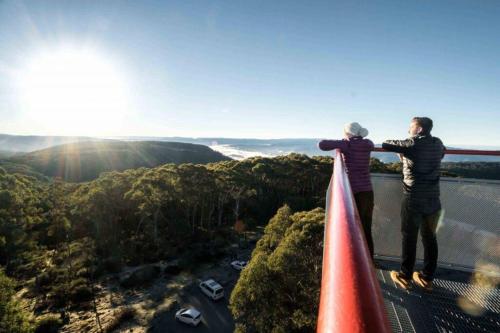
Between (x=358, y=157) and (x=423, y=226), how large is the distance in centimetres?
131

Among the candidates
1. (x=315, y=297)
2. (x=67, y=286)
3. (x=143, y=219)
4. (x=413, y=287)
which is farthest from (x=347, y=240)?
(x=143, y=219)

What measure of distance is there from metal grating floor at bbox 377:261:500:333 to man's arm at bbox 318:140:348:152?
2101 millimetres

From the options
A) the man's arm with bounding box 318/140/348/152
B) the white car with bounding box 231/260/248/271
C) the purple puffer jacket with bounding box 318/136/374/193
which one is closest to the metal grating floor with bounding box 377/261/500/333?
the purple puffer jacket with bounding box 318/136/374/193

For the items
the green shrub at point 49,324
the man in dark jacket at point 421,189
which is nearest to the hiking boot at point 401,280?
the man in dark jacket at point 421,189

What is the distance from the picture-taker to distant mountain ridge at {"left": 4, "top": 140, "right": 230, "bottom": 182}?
110062 mm

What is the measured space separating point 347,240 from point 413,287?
412cm

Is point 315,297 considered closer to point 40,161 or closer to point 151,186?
point 151,186

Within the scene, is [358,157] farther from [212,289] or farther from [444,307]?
[212,289]

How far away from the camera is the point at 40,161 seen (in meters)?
119

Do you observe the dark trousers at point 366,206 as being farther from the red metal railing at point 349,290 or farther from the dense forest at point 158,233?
the dense forest at point 158,233

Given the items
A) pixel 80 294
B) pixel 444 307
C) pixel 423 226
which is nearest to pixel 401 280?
pixel 444 307

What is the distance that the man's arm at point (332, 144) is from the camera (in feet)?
12.6

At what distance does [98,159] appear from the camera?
117 m

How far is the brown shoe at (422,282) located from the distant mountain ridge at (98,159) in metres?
114
